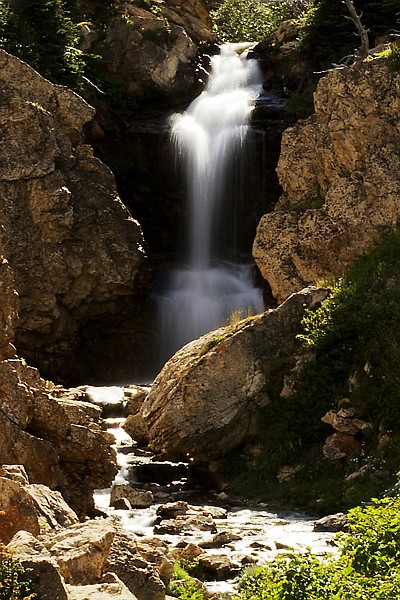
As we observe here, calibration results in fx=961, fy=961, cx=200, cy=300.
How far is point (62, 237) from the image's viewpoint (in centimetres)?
2897

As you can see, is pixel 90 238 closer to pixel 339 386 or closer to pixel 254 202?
pixel 254 202

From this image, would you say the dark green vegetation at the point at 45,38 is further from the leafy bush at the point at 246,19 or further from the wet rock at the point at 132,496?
the wet rock at the point at 132,496

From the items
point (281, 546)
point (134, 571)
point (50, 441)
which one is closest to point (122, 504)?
point (50, 441)

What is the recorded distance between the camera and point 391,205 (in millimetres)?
23469

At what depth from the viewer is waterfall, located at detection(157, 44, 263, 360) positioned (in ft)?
101

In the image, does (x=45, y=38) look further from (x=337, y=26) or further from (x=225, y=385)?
(x=225, y=385)

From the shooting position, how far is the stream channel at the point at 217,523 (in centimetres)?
1295

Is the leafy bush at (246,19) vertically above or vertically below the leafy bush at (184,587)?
above

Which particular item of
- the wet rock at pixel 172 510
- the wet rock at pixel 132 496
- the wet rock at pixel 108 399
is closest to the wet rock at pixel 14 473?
the wet rock at pixel 172 510

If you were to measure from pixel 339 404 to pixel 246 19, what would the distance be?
34555mm

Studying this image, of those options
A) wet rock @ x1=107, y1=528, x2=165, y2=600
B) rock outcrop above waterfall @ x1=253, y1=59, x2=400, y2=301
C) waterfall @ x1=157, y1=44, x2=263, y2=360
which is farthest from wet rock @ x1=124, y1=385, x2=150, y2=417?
wet rock @ x1=107, y1=528, x2=165, y2=600

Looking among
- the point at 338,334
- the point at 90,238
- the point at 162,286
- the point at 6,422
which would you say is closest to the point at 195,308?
the point at 162,286

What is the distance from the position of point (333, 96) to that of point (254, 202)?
26.5 feet

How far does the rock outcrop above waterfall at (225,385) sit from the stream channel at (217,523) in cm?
68
